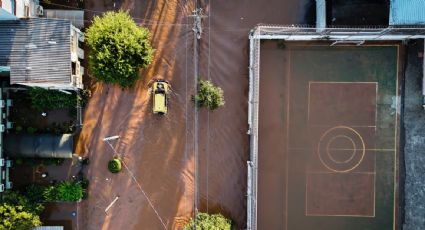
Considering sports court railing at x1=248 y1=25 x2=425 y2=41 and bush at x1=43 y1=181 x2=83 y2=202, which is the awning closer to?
bush at x1=43 y1=181 x2=83 y2=202

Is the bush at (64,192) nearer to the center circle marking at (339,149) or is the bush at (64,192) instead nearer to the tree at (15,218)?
the tree at (15,218)

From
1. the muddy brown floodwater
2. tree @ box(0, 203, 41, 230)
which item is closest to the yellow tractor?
the muddy brown floodwater

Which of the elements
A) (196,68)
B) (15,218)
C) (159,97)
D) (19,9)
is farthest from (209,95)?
(15,218)

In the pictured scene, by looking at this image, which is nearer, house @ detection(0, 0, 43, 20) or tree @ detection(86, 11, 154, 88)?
house @ detection(0, 0, 43, 20)

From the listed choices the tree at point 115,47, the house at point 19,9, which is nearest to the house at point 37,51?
the house at point 19,9

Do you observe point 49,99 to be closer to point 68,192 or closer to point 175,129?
point 68,192

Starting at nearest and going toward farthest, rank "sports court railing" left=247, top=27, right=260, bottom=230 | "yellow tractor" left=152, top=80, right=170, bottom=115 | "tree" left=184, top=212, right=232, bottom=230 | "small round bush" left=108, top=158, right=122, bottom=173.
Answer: "tree" left=184, top=212, right=232, bottom=230 < "sports court railing" left=247, top=27, right=260, bottom=230 < "yellow tractor" left=152, top=80, right=170, bottom=115 < "small round bush" left=108, top=158, right=122, bottom=173
